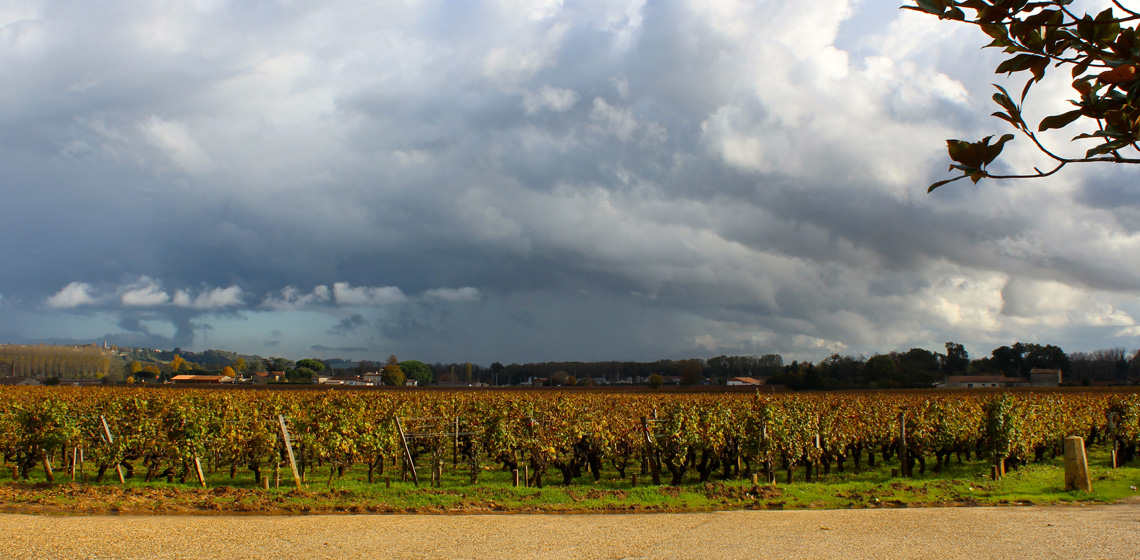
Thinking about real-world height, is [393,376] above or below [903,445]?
below

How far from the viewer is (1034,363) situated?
10094cm

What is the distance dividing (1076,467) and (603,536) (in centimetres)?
1078

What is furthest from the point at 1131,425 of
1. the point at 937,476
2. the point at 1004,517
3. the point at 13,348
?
the point at 13,348

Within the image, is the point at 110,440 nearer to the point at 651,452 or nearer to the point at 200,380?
the point at 651,452

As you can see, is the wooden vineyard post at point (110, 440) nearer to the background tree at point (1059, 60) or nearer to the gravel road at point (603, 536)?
the gravel road at point (603, 536)

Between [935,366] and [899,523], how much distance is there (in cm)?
10958

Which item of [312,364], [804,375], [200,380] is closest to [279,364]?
[312,364]

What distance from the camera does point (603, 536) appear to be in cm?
977

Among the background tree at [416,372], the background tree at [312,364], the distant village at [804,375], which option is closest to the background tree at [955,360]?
the distant village at [804,375]

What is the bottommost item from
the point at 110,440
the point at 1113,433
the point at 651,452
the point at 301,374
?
the point at 301,374

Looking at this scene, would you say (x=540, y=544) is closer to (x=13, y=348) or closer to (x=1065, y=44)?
(x=1065, y=44)

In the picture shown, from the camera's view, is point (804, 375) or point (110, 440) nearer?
point (110, 440)

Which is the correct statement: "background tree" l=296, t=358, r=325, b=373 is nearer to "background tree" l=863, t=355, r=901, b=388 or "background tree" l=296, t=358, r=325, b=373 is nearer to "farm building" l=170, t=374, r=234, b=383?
"farm building" l=170, t=374, r=234, b=383

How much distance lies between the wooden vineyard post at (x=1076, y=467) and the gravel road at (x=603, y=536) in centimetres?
232
